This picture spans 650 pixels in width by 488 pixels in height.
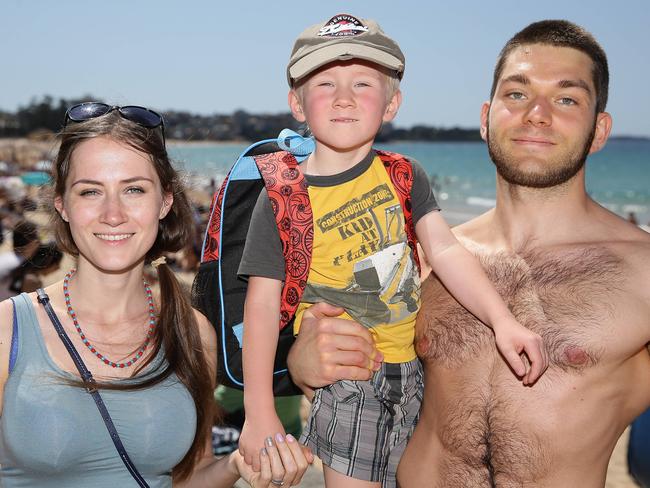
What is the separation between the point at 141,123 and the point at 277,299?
0.91 metres

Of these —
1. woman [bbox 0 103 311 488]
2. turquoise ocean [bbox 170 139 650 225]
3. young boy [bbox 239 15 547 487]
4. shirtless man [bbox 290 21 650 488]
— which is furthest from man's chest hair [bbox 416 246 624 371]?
turquoise ocean [bbox 170 139 650 225]

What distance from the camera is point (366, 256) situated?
107 inches

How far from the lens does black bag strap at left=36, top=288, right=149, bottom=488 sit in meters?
2.35

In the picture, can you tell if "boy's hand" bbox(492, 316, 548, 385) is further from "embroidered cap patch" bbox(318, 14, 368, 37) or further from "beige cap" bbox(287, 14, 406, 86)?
"embroidered cap patch" bbox(318, 14, 368, 37)

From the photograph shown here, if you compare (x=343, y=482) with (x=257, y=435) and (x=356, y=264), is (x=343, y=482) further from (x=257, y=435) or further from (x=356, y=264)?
(x=356, y=264)

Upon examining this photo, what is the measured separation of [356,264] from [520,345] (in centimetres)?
73

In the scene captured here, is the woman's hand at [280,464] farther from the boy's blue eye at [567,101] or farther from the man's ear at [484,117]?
the boy's blue eye at [567,101]

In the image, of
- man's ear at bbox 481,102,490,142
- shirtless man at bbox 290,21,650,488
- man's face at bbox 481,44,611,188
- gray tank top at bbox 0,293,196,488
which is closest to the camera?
gray tank top at bbox 0,293,196,488

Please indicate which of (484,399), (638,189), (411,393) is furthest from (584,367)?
(638,189)

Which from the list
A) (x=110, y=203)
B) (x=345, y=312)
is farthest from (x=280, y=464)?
(x=110, y=203)

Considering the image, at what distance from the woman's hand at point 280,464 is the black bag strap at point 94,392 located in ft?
1.40

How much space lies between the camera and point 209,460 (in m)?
2.77

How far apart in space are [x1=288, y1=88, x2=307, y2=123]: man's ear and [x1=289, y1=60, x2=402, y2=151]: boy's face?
0.34 feet

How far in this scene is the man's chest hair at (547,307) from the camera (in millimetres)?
2836
